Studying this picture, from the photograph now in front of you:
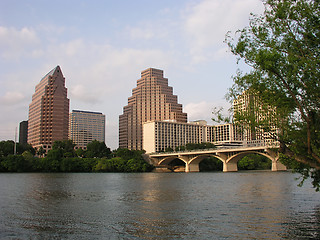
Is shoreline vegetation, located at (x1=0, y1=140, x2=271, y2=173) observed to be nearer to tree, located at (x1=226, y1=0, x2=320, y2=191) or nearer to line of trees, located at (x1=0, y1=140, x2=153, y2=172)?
line of trees, located at (x1=0, y1=140, x2=153, y2=172)

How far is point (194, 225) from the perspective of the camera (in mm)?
20453

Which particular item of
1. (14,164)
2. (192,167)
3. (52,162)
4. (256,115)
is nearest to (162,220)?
(256,115)

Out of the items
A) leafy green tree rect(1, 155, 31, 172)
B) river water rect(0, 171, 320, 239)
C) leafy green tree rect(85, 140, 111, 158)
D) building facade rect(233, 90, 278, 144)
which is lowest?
river water rect(0, 171, 320, 239)

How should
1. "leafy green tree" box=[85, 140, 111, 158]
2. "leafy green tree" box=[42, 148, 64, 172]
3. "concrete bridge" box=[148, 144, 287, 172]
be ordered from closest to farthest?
"concrete bridge" box=[148, 144, 287, 172] → "leafy green tree" box=[42, 148, 64, 172] → "leafy green tree" box=[85, 140, 111, 158]

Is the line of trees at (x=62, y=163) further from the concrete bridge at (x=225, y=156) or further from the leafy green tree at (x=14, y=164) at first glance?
the concrete bridge at (x=225, y=156)

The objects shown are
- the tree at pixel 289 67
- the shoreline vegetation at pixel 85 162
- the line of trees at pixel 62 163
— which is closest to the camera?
the tree at pixel 289 67

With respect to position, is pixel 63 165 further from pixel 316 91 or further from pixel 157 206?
pixel 316 91

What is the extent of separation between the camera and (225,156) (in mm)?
124938

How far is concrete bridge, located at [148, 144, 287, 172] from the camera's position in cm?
10675

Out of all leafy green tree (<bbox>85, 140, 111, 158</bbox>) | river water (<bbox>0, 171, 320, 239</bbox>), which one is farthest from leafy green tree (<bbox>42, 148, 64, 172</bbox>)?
river water (<bbox>0, 171, 320, 239</bbox>)

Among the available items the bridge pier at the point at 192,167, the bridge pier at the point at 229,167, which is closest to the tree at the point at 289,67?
the bridge pier at the point at 229,167

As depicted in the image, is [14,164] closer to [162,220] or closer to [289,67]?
[162,220]

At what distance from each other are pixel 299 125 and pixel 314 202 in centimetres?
1540

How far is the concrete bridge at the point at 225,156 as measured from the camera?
10675 centimetres
